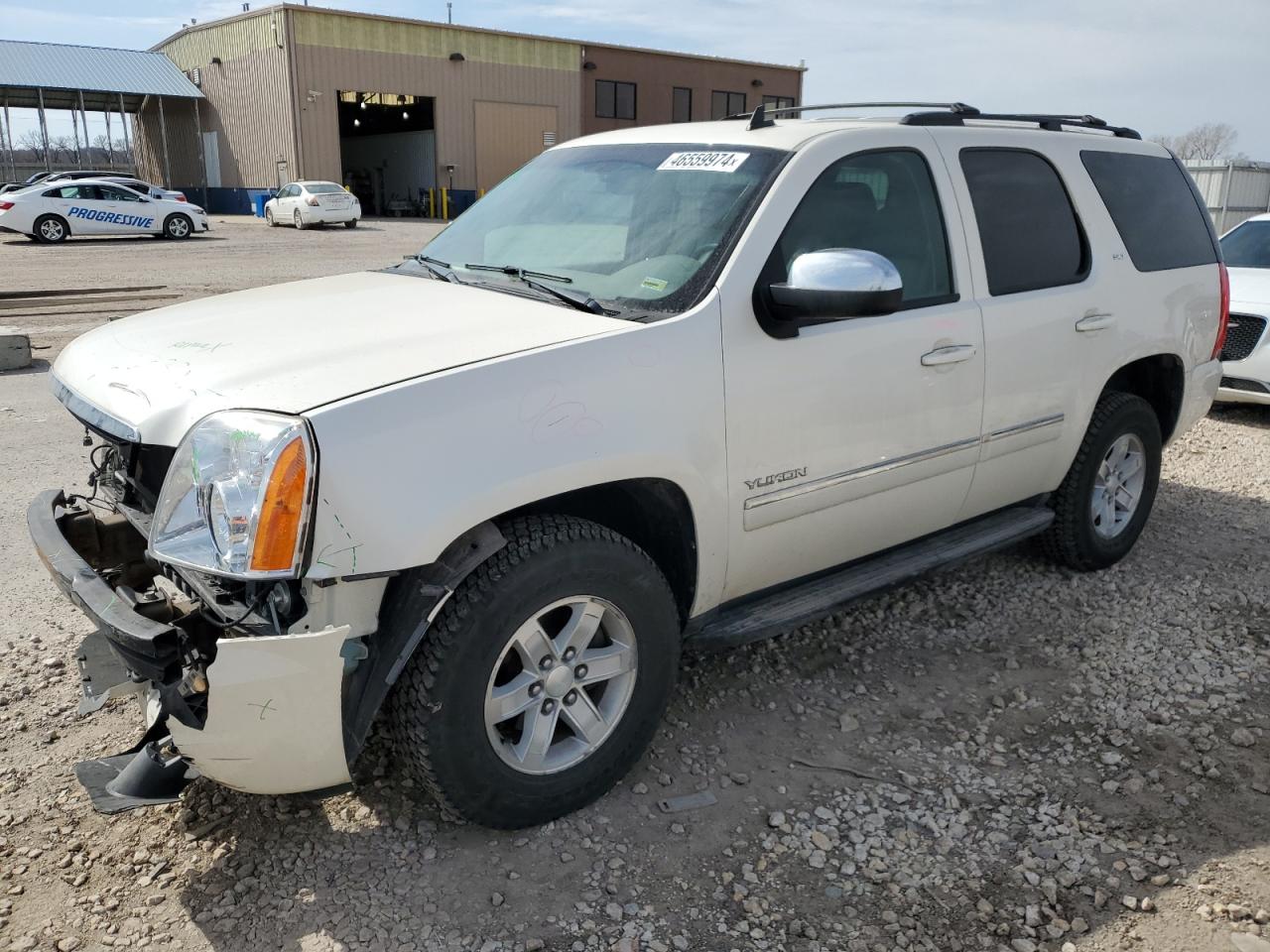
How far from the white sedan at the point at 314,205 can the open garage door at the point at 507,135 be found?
11.3 meters

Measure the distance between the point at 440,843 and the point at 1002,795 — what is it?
173cm

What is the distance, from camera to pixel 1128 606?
15.2ft

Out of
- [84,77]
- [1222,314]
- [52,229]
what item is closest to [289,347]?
[1222,314]

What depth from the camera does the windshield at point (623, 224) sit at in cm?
318

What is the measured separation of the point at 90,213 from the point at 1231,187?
2689 centimetres

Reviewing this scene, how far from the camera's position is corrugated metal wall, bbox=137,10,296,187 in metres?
38.7

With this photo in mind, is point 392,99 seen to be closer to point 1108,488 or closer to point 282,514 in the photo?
point 1108,488

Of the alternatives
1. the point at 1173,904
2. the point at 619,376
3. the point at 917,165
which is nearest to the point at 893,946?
the point at 1173,904

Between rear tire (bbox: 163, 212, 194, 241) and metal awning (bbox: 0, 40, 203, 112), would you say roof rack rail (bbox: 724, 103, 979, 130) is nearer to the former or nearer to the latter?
rear tire (bbox: 163, 212, 194, 241)

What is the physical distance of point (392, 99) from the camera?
44156mm

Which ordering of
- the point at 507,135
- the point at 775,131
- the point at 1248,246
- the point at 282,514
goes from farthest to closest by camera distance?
the point at 507,135 → the point at 1248,246 → the point at 775,131 → the point at 282,514

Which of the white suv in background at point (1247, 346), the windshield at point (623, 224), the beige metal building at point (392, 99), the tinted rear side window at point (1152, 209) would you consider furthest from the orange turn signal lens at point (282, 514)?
the beige metal building at point (392, 99)

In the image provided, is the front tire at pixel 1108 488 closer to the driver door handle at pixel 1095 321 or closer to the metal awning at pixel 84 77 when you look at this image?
the driver door handle at pixel 1095 321

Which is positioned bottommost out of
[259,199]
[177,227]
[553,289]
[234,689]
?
[259,199]
